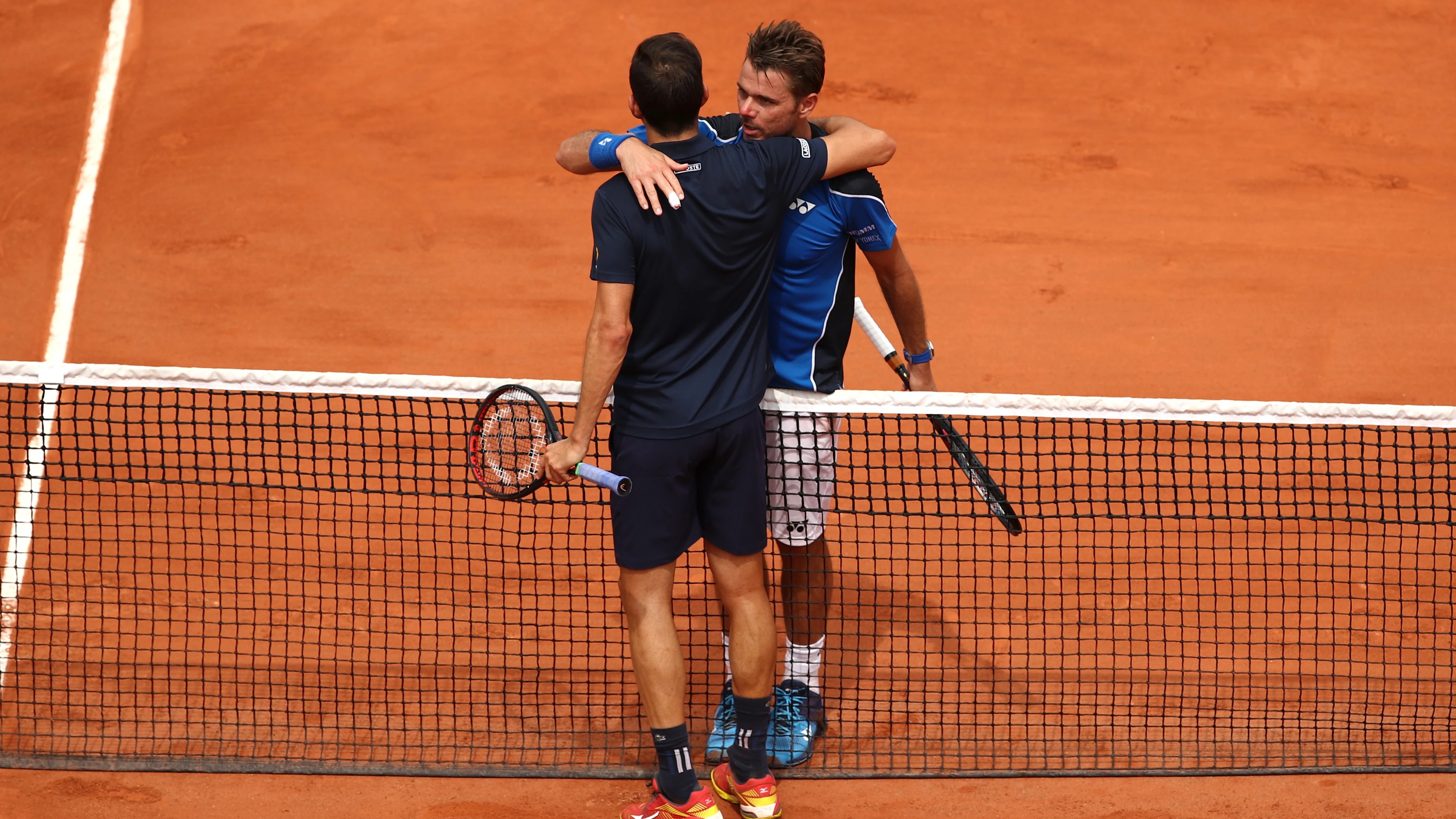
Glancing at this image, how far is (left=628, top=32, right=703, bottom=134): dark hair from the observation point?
3834 millimetres

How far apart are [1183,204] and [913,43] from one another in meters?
2.70

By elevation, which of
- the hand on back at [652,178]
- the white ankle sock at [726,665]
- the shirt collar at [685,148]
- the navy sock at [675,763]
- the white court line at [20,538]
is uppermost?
the shirt collar at [685,148]

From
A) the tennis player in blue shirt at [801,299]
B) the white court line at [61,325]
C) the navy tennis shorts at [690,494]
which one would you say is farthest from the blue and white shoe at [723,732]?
the white court line at [61,325]

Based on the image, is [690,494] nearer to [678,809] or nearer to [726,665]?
[678,809]

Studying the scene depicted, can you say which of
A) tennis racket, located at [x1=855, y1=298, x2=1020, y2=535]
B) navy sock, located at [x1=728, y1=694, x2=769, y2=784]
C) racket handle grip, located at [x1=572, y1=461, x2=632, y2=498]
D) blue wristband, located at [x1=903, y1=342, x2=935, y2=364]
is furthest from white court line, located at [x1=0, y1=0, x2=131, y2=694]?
tennis racket, located at [x1=855, y1=298, x2=1020, y2=535]

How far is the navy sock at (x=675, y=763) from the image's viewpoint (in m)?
4.59

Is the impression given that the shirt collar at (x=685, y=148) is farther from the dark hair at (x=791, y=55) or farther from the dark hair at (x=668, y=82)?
the dark hair at (x=791, y=55)

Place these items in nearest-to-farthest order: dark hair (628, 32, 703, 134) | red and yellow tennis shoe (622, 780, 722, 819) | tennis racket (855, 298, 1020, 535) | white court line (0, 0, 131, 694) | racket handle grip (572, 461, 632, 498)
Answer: dark hair (628, 32, 703, 134) → racket handle grip (572, 461, 632, 498) → red and yellow tennis shoe (622, 780, 722, 819) → tennis racket (855, 298, 1020, 535) → white court line (0, 0, 131, 694)

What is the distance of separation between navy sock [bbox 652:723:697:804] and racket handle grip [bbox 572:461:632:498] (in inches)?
38.8

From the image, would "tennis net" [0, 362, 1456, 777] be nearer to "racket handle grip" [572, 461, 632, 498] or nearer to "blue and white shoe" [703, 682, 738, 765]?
"blue and white shoe" [703, 682, 738, 765]

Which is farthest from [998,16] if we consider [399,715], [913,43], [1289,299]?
[399,715]

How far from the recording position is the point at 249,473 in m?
6.73

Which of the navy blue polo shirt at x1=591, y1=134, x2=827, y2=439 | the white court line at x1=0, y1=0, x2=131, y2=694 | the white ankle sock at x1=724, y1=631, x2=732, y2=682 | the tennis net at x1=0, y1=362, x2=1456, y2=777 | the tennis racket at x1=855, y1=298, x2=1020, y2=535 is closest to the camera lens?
the navy blue polo shirt at x1=591, y1=134, x2=827, y2=439

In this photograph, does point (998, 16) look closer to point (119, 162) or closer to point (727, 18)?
point (727, 18)
